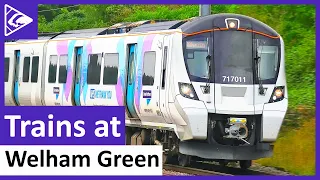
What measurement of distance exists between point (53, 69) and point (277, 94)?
6109 mm

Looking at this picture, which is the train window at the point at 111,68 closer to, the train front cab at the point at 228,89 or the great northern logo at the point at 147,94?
the great northern logo at the point at 147,94

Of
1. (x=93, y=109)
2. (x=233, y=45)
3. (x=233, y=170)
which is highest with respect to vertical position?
(x=233, y=45)

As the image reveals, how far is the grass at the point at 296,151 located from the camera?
60.6 feet

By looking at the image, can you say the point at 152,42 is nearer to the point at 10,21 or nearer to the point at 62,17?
the point at 10,21

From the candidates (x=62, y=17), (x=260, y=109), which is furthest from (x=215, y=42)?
(x=62, y=17)

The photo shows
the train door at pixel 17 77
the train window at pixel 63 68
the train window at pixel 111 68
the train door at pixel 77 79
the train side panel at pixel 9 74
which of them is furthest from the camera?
the train side panel at pixel 9 74

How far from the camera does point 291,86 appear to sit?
72.3ft

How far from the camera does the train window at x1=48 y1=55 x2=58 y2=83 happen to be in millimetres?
21484

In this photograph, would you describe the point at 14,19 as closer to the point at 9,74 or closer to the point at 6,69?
the point at 9,74

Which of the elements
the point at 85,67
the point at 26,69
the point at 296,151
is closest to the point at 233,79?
the point at 296,151

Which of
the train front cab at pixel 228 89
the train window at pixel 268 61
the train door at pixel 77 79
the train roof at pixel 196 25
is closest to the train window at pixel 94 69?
the train door at pixel 77 79

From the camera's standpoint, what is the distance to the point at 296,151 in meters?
19.2

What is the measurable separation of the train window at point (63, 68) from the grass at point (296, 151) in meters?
4.49

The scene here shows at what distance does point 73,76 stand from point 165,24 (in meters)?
3.04
